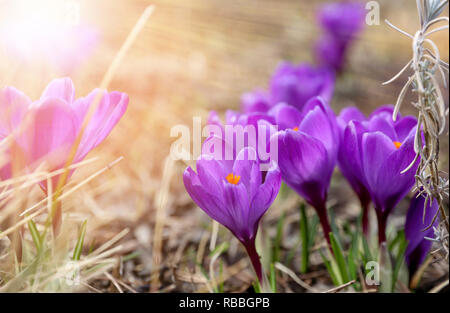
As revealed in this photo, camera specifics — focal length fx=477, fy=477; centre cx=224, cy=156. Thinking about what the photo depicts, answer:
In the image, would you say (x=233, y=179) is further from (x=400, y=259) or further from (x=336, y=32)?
(x=336, y=32)

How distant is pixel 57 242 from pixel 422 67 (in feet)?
2.06

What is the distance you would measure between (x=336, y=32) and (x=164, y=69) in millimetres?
807

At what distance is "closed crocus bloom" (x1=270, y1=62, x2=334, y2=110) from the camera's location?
140 cm

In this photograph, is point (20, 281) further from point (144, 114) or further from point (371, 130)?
point (144, 114)

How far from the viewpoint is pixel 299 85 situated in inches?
55.7

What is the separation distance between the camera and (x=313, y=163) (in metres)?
0.83

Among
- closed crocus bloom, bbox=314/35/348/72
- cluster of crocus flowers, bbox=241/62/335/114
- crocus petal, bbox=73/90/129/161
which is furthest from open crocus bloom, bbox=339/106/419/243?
closed crocus bloom, bbox=314/35/348/72

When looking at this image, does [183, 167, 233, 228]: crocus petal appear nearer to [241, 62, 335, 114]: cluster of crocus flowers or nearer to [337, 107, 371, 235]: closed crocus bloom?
[337, 107, 371, 235]: closed crocus bloom

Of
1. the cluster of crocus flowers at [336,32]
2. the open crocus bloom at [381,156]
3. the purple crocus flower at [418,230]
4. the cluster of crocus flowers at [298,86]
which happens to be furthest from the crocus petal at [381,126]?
the cluster of crocus flowers at [336,32]

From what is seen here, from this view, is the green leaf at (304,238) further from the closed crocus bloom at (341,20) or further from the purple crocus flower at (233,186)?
the closed crocus bloom at (341,20)

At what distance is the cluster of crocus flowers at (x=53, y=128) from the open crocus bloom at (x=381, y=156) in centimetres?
39

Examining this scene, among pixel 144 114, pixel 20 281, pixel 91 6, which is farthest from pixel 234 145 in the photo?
pixel 91 6

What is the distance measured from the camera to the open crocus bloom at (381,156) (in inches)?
30.7

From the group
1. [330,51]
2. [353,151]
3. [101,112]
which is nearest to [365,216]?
[353,151]
